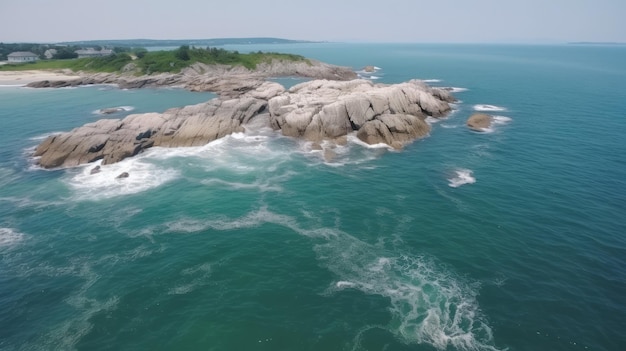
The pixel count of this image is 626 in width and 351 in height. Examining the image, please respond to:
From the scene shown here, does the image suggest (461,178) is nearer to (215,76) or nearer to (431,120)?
(431,120)

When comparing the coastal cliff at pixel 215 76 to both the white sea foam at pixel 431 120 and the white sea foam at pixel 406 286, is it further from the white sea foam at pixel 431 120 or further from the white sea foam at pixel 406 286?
the white sea foam at pixel 406 286

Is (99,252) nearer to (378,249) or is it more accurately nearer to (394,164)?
(378,249)

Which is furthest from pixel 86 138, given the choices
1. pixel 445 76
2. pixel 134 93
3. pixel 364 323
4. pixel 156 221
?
pixel 445 76

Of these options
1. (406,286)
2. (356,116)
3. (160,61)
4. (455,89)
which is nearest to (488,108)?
(455,89)

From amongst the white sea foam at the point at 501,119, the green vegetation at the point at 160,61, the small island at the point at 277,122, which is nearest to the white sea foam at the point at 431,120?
the small island at the point at 277,122

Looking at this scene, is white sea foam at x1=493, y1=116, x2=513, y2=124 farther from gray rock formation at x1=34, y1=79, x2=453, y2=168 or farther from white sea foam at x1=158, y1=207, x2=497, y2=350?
white sea foam at x1=158, y1=207, x2=497, y2=350

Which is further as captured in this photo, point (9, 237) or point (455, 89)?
point (455, 89)

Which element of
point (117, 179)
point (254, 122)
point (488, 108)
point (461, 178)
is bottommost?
point (117, 179)
